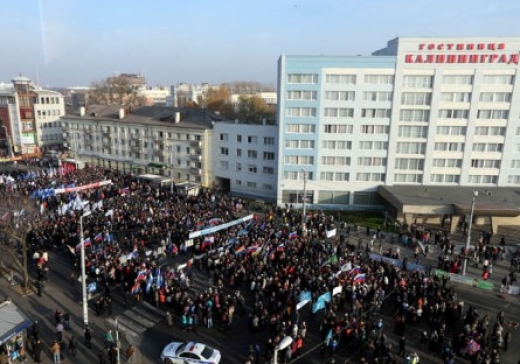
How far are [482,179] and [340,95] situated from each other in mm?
20798

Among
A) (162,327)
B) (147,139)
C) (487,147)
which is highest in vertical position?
(487,147)

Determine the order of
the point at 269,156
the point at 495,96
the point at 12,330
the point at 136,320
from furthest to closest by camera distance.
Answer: the point at 269,156, the point at 495,96, the point at 136,320, the point at 12,330

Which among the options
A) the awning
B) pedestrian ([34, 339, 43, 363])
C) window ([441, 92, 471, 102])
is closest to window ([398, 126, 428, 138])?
window ([441, 92, 471, 102])

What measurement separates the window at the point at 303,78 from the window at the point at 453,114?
15605mm

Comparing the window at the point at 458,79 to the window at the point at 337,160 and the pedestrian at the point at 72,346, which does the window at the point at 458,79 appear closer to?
the window at the point at 337,160

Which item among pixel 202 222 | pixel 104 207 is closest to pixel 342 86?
pixel 202 222

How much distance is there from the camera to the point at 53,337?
69.8ft

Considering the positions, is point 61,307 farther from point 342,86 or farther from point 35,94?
point 35,94

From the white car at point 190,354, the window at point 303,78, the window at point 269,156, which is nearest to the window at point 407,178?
the window at point 303,78

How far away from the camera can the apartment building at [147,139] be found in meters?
57.4

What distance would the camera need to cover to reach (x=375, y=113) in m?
47.6

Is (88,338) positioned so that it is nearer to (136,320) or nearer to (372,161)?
(136,320)

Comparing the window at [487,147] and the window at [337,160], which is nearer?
the window at [487,147]

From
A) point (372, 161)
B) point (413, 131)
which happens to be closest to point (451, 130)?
point (413, 131)
